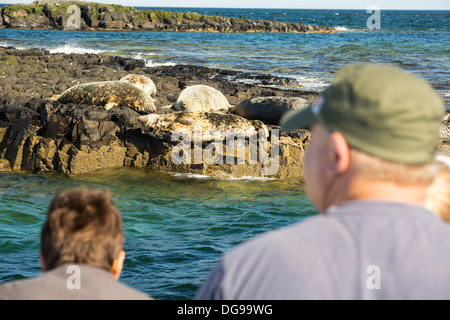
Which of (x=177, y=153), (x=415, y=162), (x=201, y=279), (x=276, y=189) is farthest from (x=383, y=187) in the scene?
(x=177, y=153)

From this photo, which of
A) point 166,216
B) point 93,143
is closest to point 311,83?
point 93,143

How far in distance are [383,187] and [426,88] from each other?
0.26m

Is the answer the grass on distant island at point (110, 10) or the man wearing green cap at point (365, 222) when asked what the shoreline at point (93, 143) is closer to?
the man wearing green cap at point (365, 222)

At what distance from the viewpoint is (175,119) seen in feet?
33.0

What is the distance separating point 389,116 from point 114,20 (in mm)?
66934

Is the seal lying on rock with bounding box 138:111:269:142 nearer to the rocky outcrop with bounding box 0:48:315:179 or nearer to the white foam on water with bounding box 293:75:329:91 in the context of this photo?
the rocky outcrop with bounding box 0:48:315:179

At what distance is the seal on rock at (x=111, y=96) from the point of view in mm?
11992

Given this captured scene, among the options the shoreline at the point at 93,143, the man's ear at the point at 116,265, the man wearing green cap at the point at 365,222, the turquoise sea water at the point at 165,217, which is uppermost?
the man wearing green cap at the point at 365,222

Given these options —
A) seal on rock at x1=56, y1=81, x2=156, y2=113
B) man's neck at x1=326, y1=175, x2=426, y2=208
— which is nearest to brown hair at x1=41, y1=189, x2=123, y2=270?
man's neck at x1=326, y1=175, x2=426, y2=208

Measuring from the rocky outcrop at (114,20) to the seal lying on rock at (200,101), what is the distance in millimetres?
53610

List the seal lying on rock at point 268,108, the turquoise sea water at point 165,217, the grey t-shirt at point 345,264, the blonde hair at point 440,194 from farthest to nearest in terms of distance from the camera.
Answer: the seal lying on rock at point 268,108 < the turquoise sea water at point 165,217 < the blonde hair at point 440,194 < the grey t-shirt at point 345,264

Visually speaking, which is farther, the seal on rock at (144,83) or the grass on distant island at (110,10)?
the grass on distant island at (110,10)

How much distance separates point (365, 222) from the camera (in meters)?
1.39

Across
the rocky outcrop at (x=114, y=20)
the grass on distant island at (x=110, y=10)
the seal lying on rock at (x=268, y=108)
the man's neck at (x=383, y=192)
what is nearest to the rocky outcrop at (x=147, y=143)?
the seal lying on rock at (x=268, y=108)
